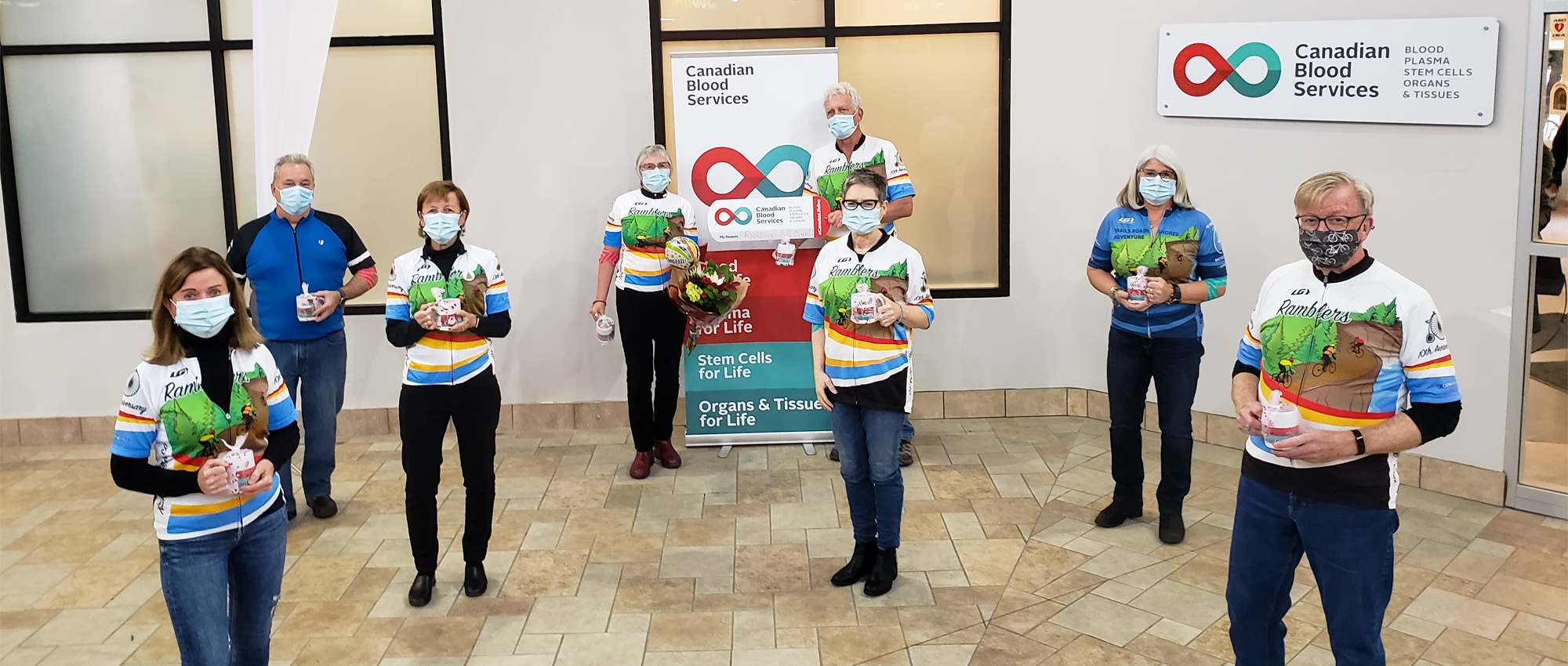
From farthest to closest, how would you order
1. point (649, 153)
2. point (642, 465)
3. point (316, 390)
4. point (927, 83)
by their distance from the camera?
point (927, 83) < point (642, 465) < point (649, 153) < point (316, 390)

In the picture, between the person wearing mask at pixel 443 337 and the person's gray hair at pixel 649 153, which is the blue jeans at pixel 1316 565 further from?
the person's gray hair at pixel 649 153

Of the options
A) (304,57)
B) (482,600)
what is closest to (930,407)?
(482,600)

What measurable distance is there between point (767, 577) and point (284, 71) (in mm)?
3091

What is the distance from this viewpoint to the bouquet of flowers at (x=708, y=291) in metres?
5.92

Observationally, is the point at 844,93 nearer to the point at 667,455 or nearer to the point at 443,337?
the point at 667,455

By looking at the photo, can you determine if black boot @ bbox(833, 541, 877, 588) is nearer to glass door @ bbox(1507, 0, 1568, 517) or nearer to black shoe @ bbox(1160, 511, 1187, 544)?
black shoe @ bbox(1160, 511, 1187, 544)

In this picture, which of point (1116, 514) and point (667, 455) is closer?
point (1116, 514)

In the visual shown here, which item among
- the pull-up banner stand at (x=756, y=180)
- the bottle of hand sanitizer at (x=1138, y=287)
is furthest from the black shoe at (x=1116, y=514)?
the pull-up banner stand at (x=756, y=180)

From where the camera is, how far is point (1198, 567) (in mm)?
4730

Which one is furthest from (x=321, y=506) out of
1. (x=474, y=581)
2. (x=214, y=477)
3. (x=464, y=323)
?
(x=214, y=477)

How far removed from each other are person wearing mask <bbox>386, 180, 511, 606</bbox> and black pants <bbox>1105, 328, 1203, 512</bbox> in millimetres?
2620

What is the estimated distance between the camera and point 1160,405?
16.3ft

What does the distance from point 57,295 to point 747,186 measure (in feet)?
14.4

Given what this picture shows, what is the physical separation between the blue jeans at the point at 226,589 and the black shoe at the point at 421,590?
1.24 metres
